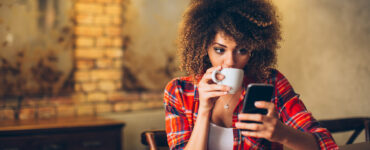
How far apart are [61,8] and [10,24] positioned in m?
0.37

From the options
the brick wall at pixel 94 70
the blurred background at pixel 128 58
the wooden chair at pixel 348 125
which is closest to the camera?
the wooden chair at pixel 348 125

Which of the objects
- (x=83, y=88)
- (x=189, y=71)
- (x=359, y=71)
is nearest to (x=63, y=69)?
(x=83, y=88)

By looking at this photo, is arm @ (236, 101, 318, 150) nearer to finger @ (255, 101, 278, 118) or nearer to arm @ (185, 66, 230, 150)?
finger @ (255, 101, 278, 118)

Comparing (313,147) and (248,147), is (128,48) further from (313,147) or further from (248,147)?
(313,147)

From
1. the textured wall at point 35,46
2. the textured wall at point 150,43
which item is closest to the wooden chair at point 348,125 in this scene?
the textured wall at point 150,43

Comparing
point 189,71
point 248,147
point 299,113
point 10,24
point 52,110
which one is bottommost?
point 52,110

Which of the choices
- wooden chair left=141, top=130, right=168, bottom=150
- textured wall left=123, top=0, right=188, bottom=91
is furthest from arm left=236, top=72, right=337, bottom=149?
textured wall left=123, top=0, right=188, bottom=91

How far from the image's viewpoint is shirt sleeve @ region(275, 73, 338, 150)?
3.44ft

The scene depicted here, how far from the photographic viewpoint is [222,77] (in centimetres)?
96

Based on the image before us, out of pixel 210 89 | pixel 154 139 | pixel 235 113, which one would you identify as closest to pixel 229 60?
pixel 210 89

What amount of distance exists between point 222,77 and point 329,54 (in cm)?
171

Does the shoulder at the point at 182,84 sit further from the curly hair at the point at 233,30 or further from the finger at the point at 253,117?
the finger at the point at 253,117

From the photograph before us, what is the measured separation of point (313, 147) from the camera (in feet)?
3.33

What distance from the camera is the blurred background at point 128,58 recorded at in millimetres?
2307
